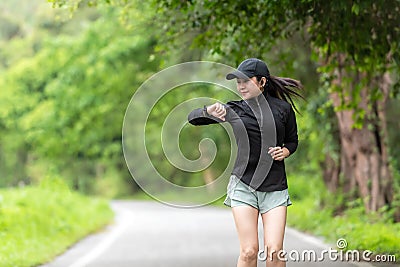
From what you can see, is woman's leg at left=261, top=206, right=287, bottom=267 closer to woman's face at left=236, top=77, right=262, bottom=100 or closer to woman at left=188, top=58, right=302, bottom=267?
woman at left=188, top=58, right=302, bottom=267

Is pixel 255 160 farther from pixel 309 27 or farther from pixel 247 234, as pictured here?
pixel 309 27

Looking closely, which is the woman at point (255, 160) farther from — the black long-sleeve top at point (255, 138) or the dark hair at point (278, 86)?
the dark hair at point (278, 86)

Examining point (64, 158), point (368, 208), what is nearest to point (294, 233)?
point (368, 208)

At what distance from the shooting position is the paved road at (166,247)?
35.3 ft

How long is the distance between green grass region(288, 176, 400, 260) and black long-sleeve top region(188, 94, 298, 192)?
403 centimetres

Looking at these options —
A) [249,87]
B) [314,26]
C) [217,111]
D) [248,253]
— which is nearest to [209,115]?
[217,111]

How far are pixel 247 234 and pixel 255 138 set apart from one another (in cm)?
74

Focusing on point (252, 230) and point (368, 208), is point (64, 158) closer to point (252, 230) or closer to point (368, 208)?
point (368, 208)

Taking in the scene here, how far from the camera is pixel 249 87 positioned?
6.47 metres

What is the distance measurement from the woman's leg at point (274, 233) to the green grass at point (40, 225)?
4.34 metres

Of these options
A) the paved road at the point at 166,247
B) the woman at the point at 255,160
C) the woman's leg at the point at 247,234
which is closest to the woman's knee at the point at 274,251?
the woman at the point at 255,160

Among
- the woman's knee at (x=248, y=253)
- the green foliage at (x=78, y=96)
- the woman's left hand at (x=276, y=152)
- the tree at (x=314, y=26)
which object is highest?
the green foliage at (x=78, y=96)

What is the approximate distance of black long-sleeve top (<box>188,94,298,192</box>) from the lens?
641cm

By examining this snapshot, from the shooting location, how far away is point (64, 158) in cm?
4212
